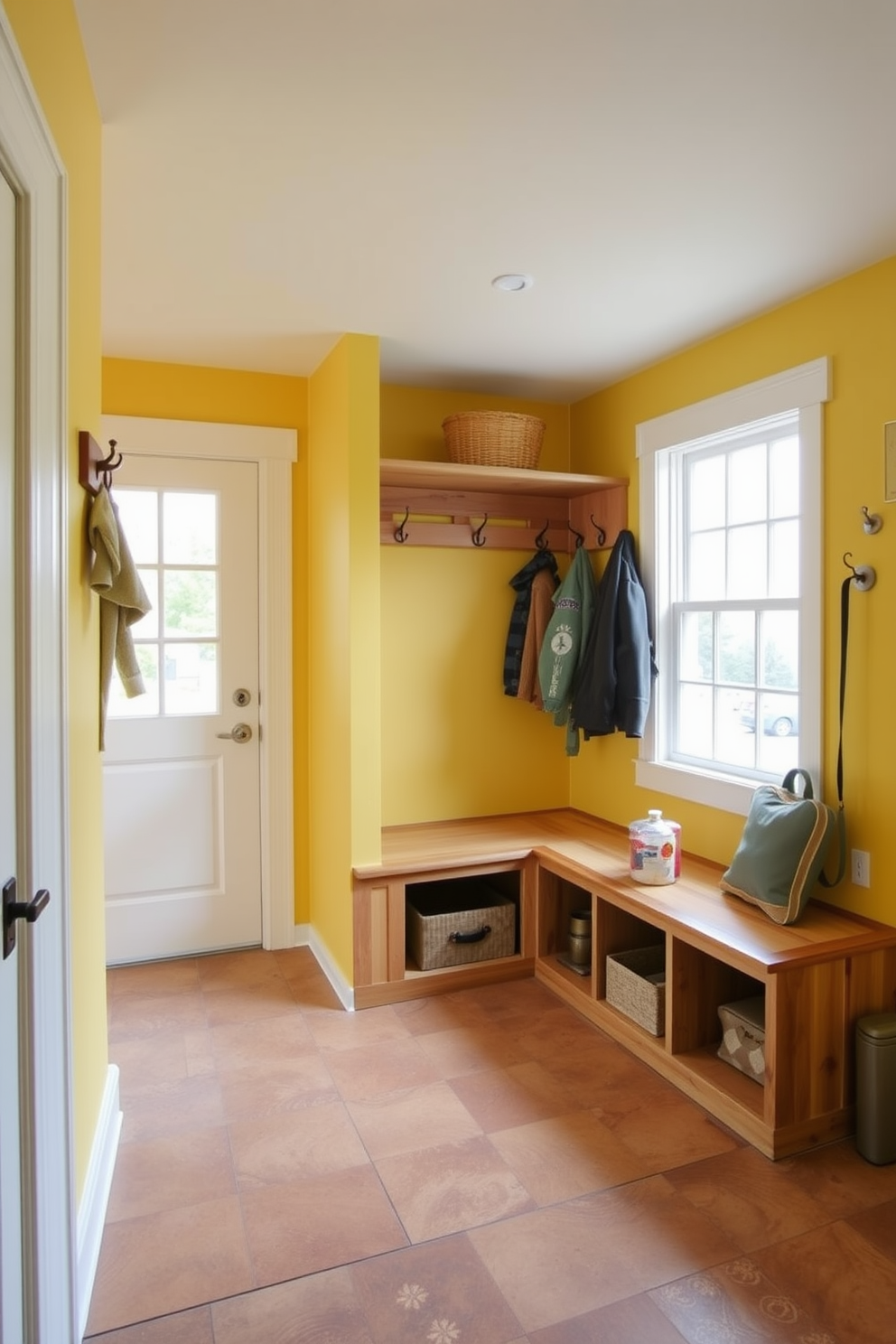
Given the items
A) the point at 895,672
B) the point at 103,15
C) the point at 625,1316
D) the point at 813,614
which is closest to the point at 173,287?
the point at 103,15

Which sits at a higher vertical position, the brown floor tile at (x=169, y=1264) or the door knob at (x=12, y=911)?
the door knob at (x=12, y=911)

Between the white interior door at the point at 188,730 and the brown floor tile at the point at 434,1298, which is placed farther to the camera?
the white interior door at the point at 188,730

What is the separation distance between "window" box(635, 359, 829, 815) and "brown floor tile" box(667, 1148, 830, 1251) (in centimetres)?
111

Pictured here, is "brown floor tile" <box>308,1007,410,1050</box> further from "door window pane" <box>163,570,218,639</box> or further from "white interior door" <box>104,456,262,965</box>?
"door window pane" <box>163,570,218,639</box>

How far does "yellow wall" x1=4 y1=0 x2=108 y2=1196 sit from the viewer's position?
1.45 m

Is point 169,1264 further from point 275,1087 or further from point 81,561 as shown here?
point 81,561

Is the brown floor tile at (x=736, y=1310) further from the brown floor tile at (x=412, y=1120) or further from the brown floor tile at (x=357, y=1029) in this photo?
the brown floor tile at (x=357, y=1029)

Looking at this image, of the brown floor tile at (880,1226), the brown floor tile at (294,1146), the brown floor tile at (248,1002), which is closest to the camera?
the brown floor tile at (880,1226)

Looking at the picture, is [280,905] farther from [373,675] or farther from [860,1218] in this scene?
[860,1218]

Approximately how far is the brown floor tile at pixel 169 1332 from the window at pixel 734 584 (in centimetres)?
210

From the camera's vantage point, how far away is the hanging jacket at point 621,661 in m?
3.25

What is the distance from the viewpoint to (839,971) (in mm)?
2246

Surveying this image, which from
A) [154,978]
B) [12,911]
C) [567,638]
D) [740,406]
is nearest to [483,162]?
[740,406]

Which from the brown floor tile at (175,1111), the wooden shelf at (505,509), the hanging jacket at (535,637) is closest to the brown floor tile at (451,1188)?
the brown floor tile at (175,1111)
